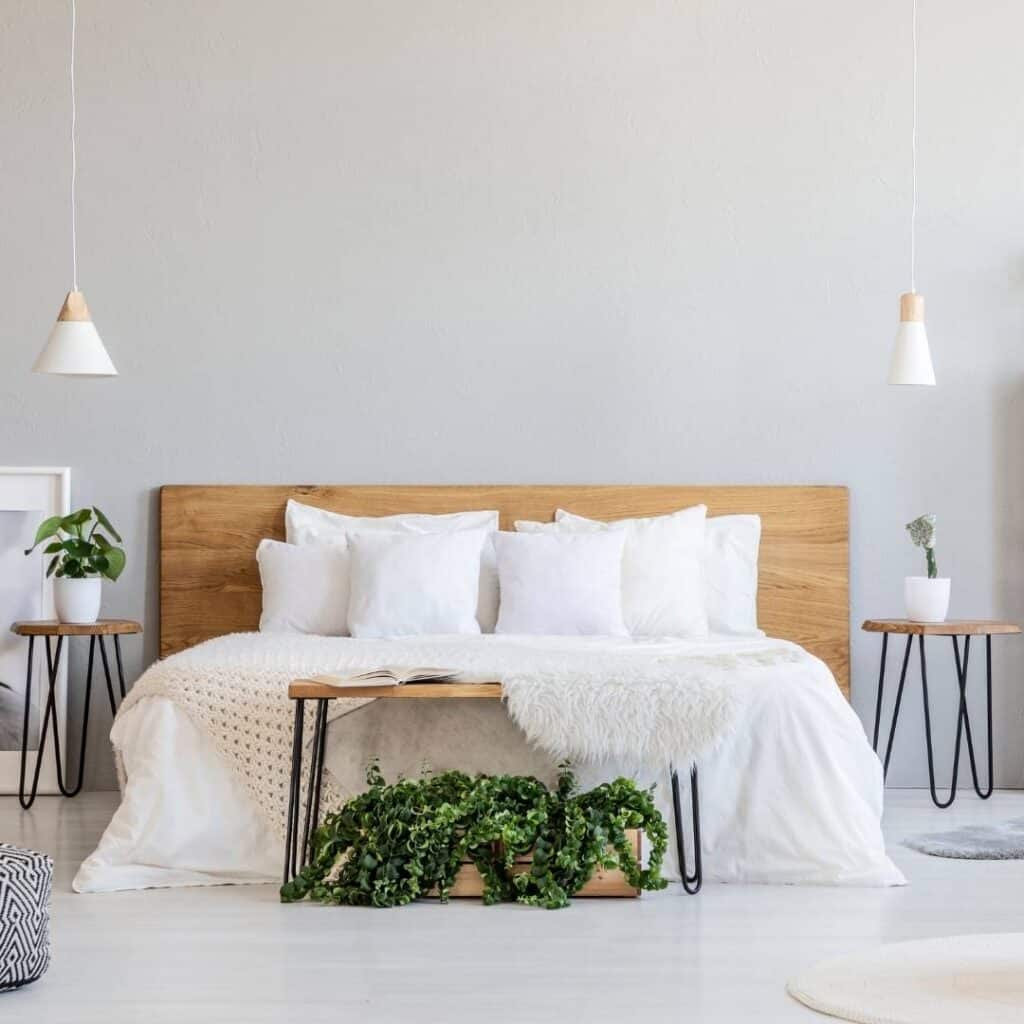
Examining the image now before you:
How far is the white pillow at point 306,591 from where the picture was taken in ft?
15.7

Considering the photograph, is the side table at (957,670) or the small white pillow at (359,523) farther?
the small white pillow at (359,523)

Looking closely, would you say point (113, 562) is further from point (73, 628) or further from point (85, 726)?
point (85, 726)

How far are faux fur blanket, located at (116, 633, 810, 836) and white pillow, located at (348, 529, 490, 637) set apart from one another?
585 mm

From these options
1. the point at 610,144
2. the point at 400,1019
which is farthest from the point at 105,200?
the point at 400,1019

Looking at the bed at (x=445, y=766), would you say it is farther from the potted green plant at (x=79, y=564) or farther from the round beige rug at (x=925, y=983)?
the potted green plant at (x=79, y=564)

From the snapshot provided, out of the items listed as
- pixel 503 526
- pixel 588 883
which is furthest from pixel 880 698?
pixel 588 883

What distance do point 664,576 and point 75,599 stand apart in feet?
6.10

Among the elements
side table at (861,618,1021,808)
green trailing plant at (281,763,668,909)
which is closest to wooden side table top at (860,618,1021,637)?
side table at (861,618,1021,808)

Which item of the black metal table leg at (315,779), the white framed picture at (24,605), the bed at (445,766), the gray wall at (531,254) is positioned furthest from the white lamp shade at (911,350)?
the white framed picture at (24,605)

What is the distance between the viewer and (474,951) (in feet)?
9.78

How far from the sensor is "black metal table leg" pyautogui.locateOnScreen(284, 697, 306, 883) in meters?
3.48

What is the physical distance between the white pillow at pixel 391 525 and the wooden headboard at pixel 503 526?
0.06 metres

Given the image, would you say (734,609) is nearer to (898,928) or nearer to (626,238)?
(626,238)

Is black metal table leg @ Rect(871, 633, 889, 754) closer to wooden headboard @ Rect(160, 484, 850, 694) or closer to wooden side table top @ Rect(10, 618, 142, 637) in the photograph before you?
wooden headboard @ Rect(160, 484, 850, 694)
